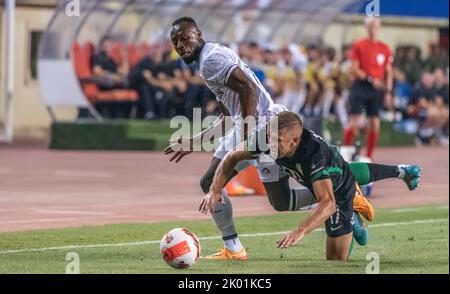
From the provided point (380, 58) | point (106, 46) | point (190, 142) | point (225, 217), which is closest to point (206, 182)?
point (225, 217)

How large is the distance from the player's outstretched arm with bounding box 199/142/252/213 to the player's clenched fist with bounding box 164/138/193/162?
0.83 metres

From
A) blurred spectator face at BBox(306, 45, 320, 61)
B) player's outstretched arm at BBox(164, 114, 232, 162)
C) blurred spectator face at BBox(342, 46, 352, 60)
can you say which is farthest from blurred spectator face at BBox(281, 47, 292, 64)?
player's outstretched arm at BBox(164, 114, 232, 162)

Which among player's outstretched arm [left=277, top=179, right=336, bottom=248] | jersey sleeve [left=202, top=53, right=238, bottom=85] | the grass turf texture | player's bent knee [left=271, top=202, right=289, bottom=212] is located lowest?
the grass turf texture

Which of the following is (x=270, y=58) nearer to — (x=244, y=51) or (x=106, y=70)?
(x=244, y=51)

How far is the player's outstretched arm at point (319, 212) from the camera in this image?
9938 millimetres

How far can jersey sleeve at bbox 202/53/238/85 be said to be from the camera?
11422mm

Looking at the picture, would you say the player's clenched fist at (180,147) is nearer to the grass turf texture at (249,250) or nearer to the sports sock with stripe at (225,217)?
the sports sock with stripe at (225,217)

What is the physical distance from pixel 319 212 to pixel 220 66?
1757 millimetres

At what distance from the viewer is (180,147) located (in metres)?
11.8

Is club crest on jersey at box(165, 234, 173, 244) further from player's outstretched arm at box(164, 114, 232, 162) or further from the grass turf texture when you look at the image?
player's outstretched arm at box(164, 114, 232, 162)

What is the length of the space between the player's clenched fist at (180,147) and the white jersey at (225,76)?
462 mm

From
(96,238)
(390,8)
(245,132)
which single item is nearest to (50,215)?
(96,238)

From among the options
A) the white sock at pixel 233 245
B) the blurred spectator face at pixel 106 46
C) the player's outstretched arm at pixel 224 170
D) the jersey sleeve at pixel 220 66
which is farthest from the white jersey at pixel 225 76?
the blurred spectator face at pixel 106 46

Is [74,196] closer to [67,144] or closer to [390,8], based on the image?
[67,144]
